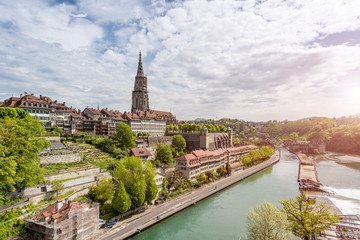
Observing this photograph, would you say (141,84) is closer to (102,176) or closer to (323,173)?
(102,176)

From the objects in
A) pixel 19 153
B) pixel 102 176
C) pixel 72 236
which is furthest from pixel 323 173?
pixel 19 153

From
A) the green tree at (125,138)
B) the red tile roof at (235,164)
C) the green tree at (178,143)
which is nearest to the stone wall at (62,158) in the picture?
the green tree at (125,138)

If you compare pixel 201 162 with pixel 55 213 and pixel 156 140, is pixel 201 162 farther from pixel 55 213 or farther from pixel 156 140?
pixel 55 213

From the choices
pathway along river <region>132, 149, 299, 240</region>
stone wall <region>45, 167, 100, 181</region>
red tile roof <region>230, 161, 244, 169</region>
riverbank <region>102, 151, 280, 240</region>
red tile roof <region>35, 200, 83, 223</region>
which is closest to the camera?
red tile roof <region>35, 200, 83, 223</region>

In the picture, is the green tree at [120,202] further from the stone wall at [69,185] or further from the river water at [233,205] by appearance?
the stone wall at [69,185]

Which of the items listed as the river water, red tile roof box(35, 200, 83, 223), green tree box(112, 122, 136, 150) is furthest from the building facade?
green tree box(112, 122, 136, 150)

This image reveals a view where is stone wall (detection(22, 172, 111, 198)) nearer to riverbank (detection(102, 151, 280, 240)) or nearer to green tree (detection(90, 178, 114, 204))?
green tree (detection(90, 178, 114, 204))
